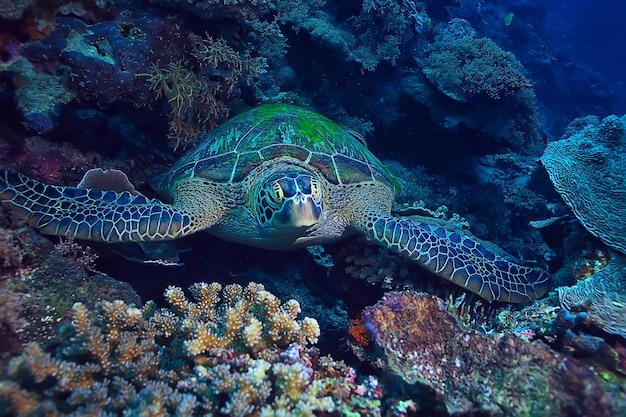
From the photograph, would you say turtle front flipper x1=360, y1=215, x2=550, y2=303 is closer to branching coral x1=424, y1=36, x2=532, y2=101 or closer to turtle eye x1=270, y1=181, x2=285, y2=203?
turtle eye x1=270, y1=181, x2=285, y2=203

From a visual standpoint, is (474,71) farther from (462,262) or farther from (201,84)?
(201,84)

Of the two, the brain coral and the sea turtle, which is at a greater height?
the brain coral

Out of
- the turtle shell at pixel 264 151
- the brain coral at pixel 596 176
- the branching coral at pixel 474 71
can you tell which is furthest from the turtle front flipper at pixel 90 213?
the branching coral at pixel 474 71

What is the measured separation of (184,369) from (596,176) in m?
3.76

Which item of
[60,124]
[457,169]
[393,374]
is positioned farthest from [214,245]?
[457,169]

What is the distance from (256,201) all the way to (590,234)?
2.80 metres

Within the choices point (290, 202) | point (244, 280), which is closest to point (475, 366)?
point (290, 202)

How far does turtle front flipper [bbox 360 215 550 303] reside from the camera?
2994mm

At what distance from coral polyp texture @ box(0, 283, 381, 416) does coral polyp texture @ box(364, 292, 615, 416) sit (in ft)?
1.00

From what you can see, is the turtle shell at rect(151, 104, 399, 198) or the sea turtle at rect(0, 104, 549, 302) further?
the turtle shell at rect(151, 104, 399, 198)

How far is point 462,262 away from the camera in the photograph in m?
3.08

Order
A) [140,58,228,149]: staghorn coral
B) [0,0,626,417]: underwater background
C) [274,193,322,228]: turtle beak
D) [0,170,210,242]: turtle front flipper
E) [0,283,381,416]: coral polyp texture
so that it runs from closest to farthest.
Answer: [0,283,381,416]: coral polyp texture, [0,0,626,417]: underwater background, [0,170,210,242]: turtle front flipper, [274,193,322,228]: turtle beak, [140,58,228,149]: staghorn coral

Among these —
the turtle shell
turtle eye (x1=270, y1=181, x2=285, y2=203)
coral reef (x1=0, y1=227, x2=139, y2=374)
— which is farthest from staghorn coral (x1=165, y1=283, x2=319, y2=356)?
the turtle shell

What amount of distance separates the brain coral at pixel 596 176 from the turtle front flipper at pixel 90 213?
3351 millimetres
